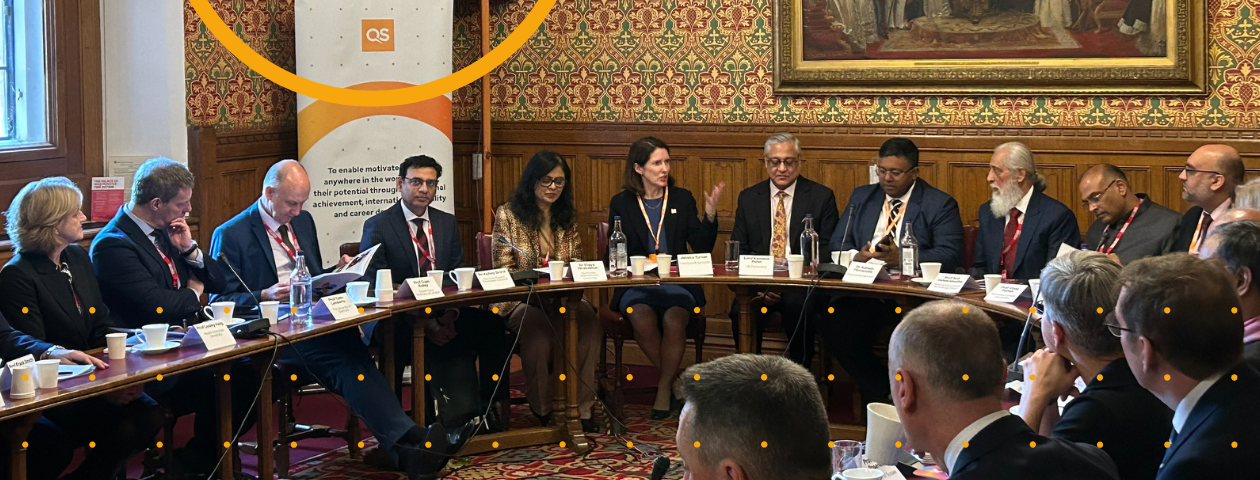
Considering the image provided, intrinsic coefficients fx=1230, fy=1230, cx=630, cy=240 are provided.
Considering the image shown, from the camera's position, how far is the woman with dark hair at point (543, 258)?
18.6 ft

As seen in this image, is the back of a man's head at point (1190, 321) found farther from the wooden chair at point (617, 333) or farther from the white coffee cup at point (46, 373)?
the wooden chair at point (617, 333)

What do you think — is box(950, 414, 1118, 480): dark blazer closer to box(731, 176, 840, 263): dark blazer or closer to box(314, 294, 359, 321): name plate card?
box(314, 294, 359, 321): name plate card

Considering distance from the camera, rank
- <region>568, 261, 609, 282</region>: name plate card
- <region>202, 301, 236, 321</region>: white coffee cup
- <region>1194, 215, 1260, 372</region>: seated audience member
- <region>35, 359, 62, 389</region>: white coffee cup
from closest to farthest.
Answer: <region>1194, 215, 1260, 372</region>: seated audience member
<region>35, 359, 62, 389</region>: white coffee cup
<region>202, 301, 236, 321</region>: white coffee cup
<region>568, 261, 609, 282</region>: name plate card

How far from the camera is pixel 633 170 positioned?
6.34m

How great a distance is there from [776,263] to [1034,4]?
6.37 feet

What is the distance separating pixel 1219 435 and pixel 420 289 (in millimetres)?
3392

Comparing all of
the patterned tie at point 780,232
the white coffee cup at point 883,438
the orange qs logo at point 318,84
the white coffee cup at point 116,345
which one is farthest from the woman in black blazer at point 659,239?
the white coffee cup at point 883,438

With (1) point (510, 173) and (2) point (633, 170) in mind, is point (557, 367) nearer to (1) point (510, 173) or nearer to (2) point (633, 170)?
(2) point (633, 170)

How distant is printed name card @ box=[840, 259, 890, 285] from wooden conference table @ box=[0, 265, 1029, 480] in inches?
1.5

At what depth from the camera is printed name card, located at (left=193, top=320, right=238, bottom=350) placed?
4.02 m

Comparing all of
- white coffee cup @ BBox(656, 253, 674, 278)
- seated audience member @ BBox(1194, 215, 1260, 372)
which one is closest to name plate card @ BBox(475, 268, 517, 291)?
white coffee cup @ BBox(656, 253, 674, 278)

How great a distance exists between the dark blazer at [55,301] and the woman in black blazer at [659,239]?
247cm

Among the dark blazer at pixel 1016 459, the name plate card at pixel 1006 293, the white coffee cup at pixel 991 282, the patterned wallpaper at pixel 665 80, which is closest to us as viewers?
the dark blazer at pixel 1016 459

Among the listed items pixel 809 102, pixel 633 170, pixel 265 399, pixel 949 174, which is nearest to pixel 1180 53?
pixel 949 174
